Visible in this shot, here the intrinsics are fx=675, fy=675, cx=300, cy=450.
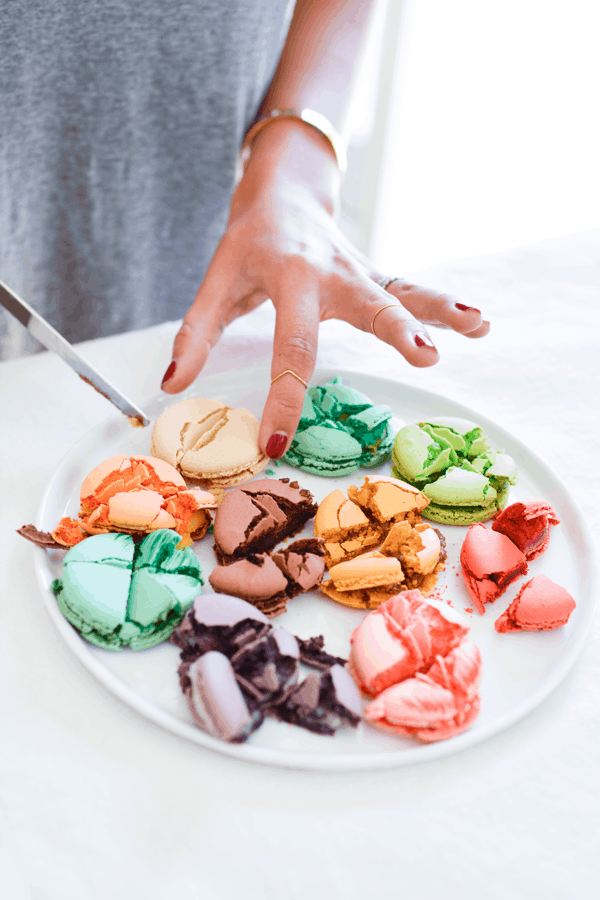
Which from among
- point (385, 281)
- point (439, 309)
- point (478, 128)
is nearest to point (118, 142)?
point (385, 281)

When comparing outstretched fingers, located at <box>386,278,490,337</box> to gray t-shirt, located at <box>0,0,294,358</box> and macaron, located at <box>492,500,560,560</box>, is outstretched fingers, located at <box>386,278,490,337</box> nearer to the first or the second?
macaron, located at <box>492,500,560,560</box>

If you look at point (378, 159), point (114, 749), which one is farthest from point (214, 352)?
point (378, 159)

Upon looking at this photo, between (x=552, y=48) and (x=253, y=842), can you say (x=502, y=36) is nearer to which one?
(x=552, y=48)

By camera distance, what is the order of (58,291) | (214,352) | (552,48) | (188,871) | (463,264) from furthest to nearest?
(552,48) → (463,264) → (58,291) → (214,352) → (188,871)

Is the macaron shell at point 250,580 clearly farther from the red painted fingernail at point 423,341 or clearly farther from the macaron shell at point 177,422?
the red painted fingernail at point 423,341

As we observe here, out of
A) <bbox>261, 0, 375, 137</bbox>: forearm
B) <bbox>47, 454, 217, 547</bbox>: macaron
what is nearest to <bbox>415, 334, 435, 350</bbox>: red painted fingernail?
<bbox>47, 454, 217, 547</bbox>: macaron

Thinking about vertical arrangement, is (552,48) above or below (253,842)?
above

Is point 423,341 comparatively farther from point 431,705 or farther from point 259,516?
point 431,705

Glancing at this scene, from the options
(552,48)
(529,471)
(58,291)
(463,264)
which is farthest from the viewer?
(552,48)
